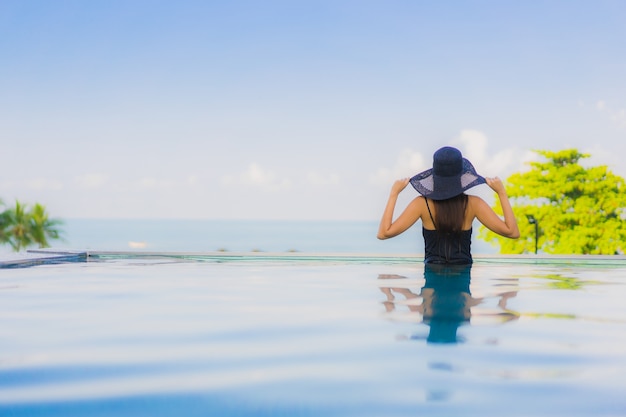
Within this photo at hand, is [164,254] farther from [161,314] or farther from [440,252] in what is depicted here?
[161,314]

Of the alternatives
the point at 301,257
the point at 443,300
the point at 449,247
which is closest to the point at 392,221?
the point at 449,247

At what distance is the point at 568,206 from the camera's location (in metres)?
27.6

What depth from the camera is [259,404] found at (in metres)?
2.16

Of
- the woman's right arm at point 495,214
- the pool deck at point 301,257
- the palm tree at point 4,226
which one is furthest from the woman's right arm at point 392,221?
the palm tree at point 4,226

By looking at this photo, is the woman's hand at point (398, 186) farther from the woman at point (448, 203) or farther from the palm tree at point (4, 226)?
the palm tree at point (4, 226)

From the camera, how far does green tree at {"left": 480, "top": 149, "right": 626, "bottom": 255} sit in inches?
1053

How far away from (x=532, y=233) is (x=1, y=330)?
26.1 metres

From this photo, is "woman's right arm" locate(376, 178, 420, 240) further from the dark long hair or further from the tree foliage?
the tree foliage

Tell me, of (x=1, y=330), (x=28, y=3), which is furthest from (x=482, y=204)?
(x=28, y=3)

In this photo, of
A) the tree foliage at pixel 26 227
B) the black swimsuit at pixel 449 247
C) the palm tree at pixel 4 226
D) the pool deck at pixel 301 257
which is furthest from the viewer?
the tree foliage at pixel 26 227

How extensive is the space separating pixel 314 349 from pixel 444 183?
276 cm

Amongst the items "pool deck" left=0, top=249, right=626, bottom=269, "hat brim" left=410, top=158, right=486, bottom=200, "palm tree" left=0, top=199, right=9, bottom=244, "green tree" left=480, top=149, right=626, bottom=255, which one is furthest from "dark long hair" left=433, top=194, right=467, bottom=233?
"palm tree" left=0, top=199, right=9, bottom=244

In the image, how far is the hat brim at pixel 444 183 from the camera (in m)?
5.41

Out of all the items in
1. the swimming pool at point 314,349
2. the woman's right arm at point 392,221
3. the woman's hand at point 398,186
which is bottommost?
the swimming pool at point 314,349
